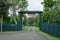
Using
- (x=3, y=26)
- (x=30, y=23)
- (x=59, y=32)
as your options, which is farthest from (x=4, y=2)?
(x=30, y=23)

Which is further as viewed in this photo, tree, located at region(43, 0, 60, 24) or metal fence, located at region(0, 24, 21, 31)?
metal fence, located at region(0, 24, 21, 31)

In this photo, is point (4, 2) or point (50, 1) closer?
point (50, 1)

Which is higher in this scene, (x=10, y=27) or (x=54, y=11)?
(x=54, y=11)

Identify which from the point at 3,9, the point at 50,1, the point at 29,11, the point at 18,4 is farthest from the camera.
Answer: the point at 18,4

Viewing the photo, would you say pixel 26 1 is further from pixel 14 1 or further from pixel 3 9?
pixel 3 9

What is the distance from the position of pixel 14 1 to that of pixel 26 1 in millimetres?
5712

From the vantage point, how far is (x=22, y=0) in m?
60.5

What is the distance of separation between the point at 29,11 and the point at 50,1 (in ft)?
71.8

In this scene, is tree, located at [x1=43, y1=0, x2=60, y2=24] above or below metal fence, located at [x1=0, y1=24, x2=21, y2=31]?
above

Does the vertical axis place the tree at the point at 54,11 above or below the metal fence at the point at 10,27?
above

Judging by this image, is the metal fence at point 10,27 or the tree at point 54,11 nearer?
the tree at point 54,11

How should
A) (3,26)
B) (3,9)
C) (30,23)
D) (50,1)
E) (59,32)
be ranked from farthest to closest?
(30,23) → (3,26) → (3,9) → (50,1) → (59,32)

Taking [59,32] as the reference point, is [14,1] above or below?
above

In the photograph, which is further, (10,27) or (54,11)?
(10,27)
